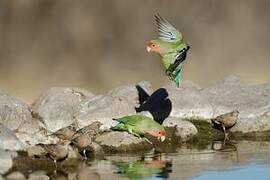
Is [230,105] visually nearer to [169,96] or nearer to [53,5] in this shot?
[169,96]

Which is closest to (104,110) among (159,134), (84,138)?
(159,134)

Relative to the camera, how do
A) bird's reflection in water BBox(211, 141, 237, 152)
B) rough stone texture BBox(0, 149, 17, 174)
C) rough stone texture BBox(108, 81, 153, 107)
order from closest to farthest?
rough stone texture BBox(0, 149, 17, 174) < bird's reflection in water BBox(211, 141, 237, 152) < rough stone texture BBox(108, 81, 153, 107)

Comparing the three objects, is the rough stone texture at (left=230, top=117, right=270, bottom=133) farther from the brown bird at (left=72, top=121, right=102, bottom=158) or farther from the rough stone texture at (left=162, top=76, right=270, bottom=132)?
the brown bird at (left=72, top=121, right=102, bottom=158)

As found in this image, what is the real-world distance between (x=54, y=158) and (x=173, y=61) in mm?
3029

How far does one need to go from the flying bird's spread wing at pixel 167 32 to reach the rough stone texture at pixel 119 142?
1950 millimetres

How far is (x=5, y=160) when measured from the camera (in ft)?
64.8

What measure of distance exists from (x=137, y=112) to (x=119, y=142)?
85.9 inches

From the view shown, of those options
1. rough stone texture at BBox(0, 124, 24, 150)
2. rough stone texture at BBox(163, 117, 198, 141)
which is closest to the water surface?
rough stone texture at BBox(163, 117, 198, 141)

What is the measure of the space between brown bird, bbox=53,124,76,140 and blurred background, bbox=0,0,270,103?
5.50m

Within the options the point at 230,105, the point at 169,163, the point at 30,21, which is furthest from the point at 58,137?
the point at 30,21

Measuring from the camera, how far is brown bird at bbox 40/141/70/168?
19.8 metres

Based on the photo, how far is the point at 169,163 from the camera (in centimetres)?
2053

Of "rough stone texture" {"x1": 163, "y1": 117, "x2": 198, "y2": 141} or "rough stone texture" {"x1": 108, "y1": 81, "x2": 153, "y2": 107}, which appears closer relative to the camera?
"rough stone texture" {"x1": 163, "y1": 117, "x2": 198, "y2": 141}

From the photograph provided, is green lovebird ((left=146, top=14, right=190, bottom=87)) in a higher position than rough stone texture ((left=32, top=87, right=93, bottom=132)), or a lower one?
higher
